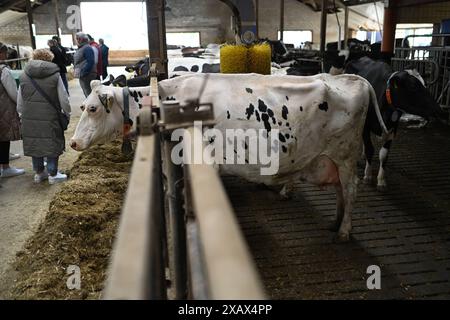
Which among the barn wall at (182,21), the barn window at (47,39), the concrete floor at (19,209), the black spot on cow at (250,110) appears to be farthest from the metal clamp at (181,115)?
the barn window at (47,39)

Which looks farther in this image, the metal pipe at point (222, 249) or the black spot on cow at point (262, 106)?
the black spot on cow at point (262, 106)

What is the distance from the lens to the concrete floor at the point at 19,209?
3373 millimetres

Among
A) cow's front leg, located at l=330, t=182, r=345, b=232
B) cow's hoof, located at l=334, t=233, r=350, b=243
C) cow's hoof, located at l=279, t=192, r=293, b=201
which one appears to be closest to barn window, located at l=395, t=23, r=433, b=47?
cow's hoof, located at l=279, t=192, r=293, b=201

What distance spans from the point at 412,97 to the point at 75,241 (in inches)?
161

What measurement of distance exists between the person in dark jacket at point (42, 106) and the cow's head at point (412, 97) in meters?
3.91

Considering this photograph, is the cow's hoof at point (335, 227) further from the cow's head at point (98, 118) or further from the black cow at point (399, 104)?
the cow's head at point (98, 118)

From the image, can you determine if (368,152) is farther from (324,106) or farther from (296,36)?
(296,36)

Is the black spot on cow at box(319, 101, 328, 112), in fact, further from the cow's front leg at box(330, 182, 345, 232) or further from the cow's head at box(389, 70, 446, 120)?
the cow's head at box(389, 70, 446, 120)

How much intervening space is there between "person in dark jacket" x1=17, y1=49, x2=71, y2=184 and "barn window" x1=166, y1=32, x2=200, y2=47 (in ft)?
77.1

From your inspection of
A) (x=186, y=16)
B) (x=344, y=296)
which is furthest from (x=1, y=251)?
(x=186, y=16)

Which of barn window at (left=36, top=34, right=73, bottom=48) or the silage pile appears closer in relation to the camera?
the silage pile

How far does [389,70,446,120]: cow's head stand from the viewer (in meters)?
4.91

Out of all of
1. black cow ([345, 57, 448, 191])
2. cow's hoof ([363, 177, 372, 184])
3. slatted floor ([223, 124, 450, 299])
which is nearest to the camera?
slatted floor ([223, 124, 450, 299])

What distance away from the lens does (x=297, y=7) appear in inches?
1064
